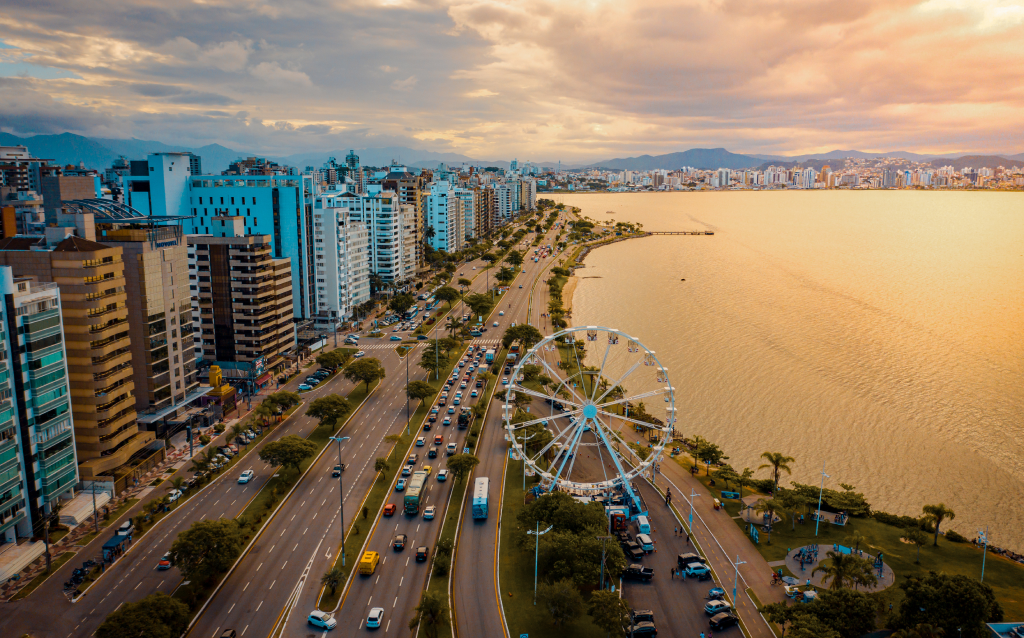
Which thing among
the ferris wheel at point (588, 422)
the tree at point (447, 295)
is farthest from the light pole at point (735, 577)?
the tree at point (447, 295)

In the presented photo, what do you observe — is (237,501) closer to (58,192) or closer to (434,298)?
(434,298)

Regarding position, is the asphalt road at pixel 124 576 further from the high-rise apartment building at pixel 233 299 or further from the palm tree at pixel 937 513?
the palm tree at pixel 937 513

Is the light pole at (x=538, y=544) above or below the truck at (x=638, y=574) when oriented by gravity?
above

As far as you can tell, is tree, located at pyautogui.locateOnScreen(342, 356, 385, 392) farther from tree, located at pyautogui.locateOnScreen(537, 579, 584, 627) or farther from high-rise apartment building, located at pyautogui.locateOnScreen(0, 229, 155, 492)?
tree, located at pyautogui.locateOnScreen(537, 579, 584, 627)

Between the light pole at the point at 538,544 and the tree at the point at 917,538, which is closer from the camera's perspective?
the light pole at the point at 538,544

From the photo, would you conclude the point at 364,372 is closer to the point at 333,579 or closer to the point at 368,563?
the point at 368,563

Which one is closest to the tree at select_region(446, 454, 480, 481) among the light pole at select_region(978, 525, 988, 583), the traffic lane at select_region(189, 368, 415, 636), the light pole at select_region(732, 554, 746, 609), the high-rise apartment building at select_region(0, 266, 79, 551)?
the traffic lane at select_region(189, 368, 415, 636)
